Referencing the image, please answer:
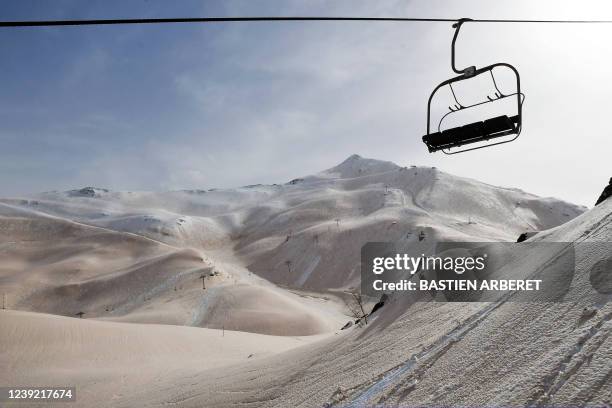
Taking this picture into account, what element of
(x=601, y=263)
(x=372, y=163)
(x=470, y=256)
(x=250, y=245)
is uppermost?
(x=372, y=163)

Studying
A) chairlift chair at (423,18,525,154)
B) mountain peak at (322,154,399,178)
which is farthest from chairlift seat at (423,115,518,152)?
mountain peak at (322,154,399,178)

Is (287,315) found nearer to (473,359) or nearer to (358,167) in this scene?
(473,359)

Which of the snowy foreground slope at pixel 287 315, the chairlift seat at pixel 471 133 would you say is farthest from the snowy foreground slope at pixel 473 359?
the chairlift seat at pixel 471 133

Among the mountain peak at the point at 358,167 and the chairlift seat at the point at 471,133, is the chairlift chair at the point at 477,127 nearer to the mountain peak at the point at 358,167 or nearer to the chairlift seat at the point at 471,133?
the chairlift seat at the point at 471,133

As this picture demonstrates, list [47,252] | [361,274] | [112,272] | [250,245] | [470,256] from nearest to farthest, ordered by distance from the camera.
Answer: [470,256] < [361,274] < [112,272] < [47,252] < [250,245]

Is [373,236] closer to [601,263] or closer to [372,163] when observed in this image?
[601,263]

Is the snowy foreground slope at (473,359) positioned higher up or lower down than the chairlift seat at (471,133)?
lower down

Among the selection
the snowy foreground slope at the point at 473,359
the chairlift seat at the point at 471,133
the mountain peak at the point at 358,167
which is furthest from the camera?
the mountain peak at the point at 358,167

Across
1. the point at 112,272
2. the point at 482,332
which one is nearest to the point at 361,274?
the point at 112,272
